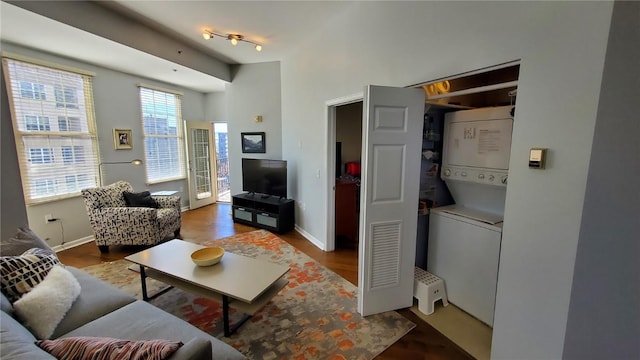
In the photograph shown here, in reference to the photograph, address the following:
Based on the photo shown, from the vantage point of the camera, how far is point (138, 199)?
12.6 feet

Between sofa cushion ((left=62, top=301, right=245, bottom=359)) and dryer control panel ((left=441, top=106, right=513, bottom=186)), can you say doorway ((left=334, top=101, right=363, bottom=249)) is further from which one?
sofa cushion ((left=62, top=301, right=245, bottom=359))

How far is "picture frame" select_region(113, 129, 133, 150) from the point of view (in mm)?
4281

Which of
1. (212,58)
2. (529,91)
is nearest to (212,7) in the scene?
(212,58)

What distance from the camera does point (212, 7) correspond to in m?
2.79

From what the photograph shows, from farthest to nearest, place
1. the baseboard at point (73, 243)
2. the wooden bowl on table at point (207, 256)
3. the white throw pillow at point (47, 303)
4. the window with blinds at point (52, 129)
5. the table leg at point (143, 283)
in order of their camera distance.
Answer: the baseboard at point (73, 243)
the window with blinds at point (52, 129)
the table leg at point (143, 283)
the wooden bowl on table at point (207, 256)
the white throw pillow at point (47, 303)

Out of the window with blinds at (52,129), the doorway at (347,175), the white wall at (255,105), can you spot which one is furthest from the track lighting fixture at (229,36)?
the window with blinds at (52,129)

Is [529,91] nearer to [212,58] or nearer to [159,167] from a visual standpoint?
[212,58]

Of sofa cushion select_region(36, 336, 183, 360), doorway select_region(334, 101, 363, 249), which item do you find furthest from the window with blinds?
doorway select_region(334, 101, 363, 249)

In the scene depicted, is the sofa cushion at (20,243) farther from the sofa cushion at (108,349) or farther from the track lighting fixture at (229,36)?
the track lighting fixture at (229,36)

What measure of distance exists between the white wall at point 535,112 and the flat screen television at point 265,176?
2.70 metres

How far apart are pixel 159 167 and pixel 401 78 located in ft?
Answer: 16.5

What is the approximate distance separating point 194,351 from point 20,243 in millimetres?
1781

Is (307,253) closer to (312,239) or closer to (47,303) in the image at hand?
(312,239)

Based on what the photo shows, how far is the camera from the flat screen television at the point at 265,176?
436cm
